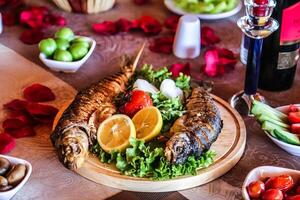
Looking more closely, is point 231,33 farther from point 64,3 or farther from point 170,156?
point 170,156

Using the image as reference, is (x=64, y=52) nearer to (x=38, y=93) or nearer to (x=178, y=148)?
(x=38, y=93)

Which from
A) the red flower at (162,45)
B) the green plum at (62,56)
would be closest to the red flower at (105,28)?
the red flower at (162,45)

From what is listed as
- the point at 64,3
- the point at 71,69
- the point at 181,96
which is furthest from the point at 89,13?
the point at 181,96

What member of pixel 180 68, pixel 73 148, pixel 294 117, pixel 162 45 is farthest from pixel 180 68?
pixel 73 148

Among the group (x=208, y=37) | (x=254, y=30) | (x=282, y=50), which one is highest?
(x=254, y=30)

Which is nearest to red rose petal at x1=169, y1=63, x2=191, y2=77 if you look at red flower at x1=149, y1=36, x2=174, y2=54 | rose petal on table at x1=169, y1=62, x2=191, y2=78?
rose petal on table at x1=169, y1=62, x2=191, y2=78

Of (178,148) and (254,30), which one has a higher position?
(254,30)
